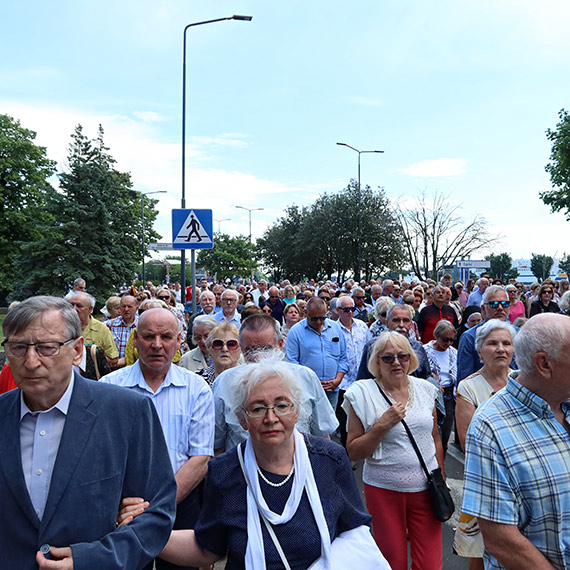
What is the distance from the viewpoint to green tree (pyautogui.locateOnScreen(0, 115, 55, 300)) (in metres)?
34.6

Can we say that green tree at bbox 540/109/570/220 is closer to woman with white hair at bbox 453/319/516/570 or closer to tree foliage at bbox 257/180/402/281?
tree foliage at bbox 257/180/402/281

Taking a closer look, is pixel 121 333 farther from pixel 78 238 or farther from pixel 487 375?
pixel 78 238

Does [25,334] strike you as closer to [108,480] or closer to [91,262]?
[108,480]

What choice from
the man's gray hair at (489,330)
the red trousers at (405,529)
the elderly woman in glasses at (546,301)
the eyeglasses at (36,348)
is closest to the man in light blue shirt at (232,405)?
the red trousers at (405,529)

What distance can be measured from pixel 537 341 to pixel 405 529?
1.88 m

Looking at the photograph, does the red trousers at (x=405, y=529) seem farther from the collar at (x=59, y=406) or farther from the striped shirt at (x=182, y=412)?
the collar at (x=59, y=406)

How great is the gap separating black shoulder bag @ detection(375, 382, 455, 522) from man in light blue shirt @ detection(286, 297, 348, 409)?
2658 mm

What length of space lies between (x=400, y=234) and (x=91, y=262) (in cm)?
2298

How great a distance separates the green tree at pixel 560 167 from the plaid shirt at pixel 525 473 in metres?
35.0

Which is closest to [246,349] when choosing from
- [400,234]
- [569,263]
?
[400,234]

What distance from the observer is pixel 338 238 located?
40.3m

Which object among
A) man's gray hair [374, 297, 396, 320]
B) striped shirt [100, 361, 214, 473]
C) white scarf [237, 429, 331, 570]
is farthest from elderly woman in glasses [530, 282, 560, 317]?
white scarf [237, 429, 331, 570]

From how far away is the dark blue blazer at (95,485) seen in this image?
182 centimetres

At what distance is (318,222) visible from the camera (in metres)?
41.7
